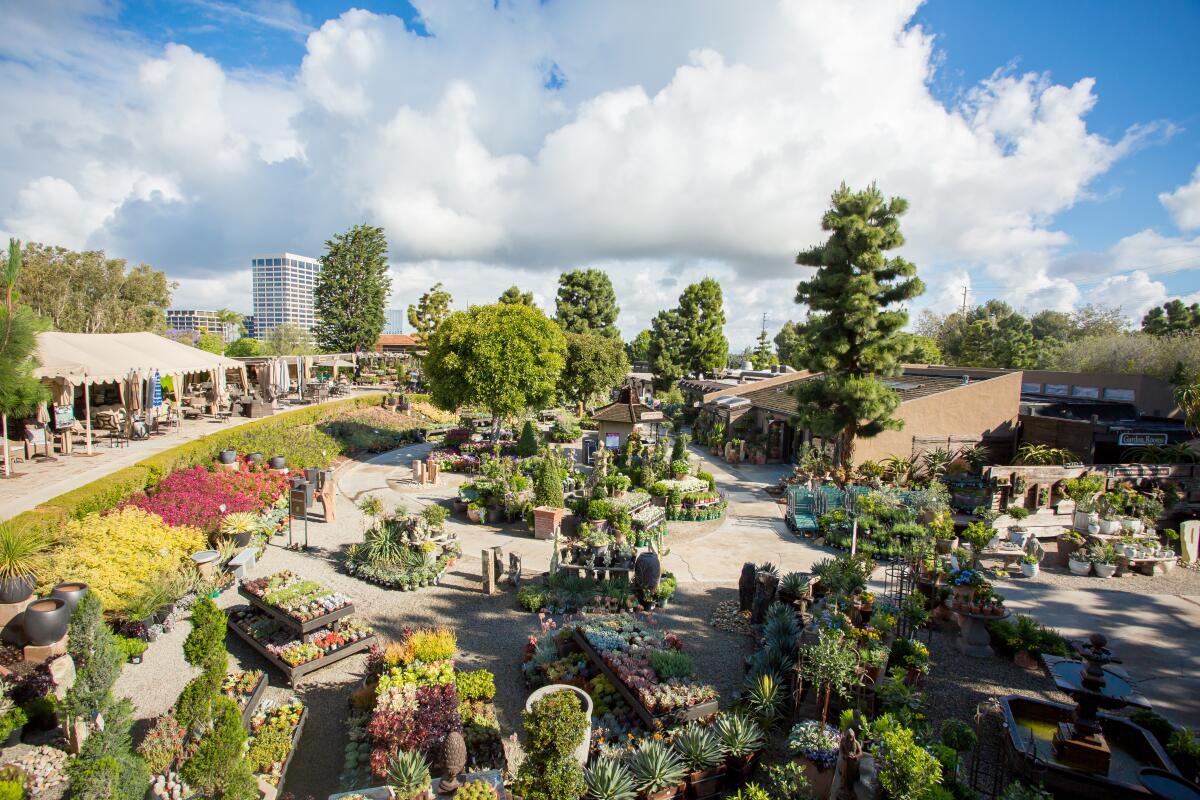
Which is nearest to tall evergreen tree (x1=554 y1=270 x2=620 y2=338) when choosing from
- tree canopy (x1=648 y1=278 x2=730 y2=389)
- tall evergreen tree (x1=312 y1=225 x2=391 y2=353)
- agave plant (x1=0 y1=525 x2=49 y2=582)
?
tree canopy (x1=648 y1=278 x2=730 y2=389)

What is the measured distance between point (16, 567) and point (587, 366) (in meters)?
27.9

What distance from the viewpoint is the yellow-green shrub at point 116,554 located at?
30.0 feet

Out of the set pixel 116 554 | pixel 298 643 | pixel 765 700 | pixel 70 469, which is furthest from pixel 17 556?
pixel 765 700

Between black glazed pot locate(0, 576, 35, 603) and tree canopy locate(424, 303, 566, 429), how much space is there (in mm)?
15350

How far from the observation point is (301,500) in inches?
578

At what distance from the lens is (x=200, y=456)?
1656cm

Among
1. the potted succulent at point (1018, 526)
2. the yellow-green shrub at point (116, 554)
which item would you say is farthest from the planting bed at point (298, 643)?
the potted succulent at point (1018, 526)

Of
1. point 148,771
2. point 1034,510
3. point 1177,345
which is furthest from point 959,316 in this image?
point 148,771

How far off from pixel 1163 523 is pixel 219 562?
967 inches

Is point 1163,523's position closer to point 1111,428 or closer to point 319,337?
point 1111,428

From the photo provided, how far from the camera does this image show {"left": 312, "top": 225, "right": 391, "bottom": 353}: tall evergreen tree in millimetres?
49469

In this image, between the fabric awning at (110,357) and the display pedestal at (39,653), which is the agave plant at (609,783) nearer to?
the display pedestal at (39,653)

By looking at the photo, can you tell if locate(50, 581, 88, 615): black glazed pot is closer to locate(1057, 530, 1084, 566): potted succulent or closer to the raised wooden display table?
the raised wooden display table

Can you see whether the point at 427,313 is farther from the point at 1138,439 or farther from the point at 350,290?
the point at 1138,439
